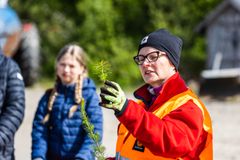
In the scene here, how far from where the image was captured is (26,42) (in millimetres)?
14539

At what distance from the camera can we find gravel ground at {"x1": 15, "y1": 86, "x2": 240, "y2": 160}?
7.71 metres

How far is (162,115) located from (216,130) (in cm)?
691

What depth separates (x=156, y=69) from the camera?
2709mm

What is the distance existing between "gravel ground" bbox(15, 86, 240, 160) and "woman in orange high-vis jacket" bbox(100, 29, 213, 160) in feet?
11.6

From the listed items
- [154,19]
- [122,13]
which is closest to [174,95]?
[154,19]

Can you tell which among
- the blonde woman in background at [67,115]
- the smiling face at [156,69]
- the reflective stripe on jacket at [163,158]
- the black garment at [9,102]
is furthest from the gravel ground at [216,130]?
the smiling face at [156,69]

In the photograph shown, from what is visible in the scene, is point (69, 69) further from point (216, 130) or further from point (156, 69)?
point (216, 130)

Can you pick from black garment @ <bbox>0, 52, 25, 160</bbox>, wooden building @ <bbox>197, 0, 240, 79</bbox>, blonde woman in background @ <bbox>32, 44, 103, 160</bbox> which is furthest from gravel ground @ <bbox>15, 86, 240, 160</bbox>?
wooden building @ <bbox>197, 0, 240, 79</bbox>

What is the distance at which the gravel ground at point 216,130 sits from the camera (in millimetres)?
7708

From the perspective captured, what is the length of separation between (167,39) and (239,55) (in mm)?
13424

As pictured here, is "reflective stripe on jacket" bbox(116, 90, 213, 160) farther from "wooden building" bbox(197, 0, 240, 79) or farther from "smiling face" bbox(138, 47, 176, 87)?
Answer: "wooden building" bbox(197, 0, 240, 79)

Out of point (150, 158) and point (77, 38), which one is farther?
point (77, 38)

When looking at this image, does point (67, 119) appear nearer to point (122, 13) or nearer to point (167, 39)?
point (167, 39)

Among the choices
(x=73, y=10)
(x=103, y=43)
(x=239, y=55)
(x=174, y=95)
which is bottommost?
(x=174, y=95)
